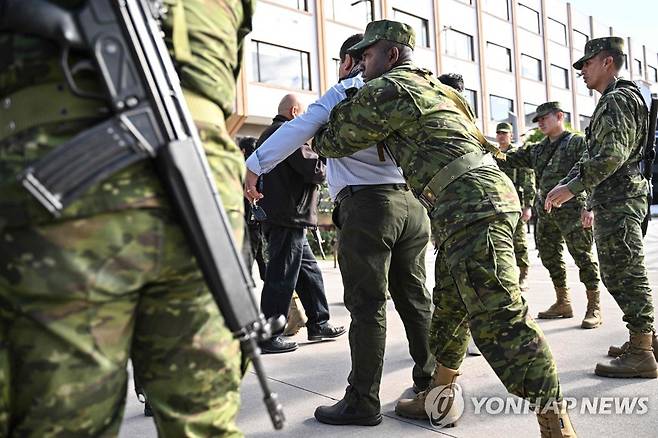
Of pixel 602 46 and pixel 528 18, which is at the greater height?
pixel 528 18

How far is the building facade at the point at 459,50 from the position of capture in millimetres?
21453

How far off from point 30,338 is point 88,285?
139 millimetres

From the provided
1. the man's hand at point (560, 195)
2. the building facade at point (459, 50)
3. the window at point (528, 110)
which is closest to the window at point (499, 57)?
the building facade at point (459, 50)

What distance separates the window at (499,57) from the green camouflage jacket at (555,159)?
2768 cm

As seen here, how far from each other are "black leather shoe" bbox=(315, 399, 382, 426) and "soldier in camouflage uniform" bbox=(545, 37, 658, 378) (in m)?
1.51

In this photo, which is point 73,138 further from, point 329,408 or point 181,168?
point 329,408

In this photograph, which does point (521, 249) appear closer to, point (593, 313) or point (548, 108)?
point (548, 108)

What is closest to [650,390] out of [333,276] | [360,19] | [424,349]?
[424,349]

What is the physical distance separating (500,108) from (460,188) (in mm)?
31880

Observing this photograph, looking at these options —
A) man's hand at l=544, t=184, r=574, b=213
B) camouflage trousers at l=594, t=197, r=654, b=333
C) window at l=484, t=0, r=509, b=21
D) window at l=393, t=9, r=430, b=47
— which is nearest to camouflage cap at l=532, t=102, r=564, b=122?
camouflage trousers at l=594, t=197, r=654, b=333

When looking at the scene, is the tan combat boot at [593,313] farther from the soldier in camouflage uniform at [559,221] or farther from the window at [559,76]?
the window at [559,76]

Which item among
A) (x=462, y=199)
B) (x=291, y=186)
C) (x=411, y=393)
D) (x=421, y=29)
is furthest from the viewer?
(x=421, y=29)

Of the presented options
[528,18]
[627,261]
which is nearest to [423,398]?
[627,261]

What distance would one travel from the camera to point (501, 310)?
2506 millimetres
